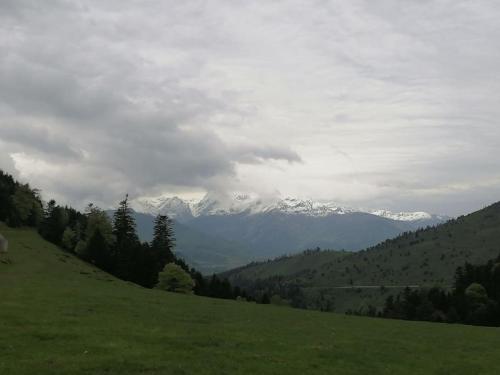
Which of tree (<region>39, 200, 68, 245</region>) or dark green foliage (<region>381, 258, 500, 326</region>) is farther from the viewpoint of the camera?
tree (<region>39, 200, 68, 245</region>)

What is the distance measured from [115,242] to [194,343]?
334 feet

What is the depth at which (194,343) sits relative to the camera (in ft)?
108

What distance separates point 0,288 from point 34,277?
655 inches

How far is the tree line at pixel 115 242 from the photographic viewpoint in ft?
379

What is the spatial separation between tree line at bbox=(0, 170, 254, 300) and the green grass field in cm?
5633

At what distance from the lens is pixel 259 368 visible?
2711cm

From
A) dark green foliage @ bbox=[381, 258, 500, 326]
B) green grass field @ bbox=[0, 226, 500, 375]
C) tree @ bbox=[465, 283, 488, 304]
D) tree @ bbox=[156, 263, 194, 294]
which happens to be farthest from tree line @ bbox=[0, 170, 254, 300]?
tree @ bbox=[465, 283, 488, 304]

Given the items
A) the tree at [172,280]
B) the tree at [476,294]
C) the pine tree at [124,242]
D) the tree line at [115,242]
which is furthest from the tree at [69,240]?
the tree at [476,294]

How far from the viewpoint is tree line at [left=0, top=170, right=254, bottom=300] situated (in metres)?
116

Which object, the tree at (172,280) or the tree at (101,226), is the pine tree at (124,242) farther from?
the tree at (172,280)

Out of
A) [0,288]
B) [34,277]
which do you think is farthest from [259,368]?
[34,277]

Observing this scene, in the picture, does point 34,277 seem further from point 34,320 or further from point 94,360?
point 94,360

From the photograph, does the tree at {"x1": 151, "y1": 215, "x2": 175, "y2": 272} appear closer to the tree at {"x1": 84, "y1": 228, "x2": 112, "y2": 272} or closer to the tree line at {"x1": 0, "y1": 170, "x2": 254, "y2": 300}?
the tree line at {"x1": 0, "y1": 170, "x2": 254, "y2": 300}

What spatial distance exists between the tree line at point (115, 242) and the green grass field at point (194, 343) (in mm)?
56328
